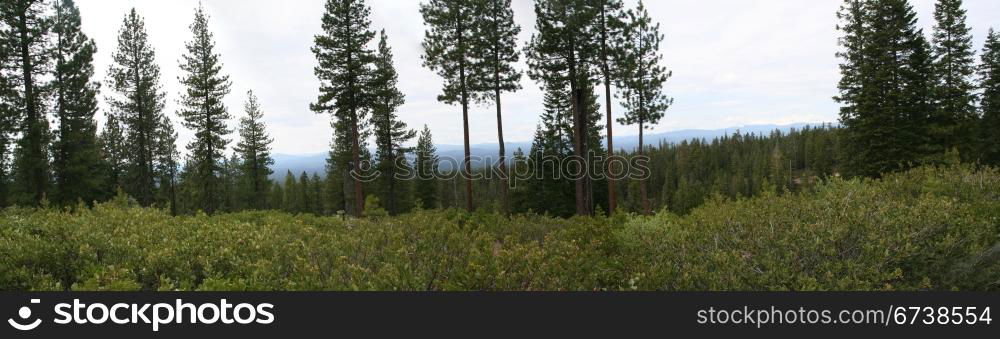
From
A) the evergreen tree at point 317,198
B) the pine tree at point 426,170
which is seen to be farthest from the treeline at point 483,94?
the evergreen tree at point 317,198

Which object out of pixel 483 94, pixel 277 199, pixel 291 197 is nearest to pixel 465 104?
pixel 483 94

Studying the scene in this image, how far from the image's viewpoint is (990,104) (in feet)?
91.2

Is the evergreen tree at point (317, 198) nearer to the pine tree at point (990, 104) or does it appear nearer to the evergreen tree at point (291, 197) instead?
the evergreen tree at point (291, 197)

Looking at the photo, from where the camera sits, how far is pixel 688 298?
13.8 feet

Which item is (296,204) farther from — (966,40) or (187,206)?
(966,40)

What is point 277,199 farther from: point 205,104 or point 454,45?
point 454,45

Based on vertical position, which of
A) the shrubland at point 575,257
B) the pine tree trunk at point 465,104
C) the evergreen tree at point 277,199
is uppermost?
the pine tree trunk at point 465,104

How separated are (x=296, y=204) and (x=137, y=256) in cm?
6912

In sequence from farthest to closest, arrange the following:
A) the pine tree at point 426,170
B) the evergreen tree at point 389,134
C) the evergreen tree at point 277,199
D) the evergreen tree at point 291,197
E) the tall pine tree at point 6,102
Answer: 1. the evergreen tree at point 277,199
2. the evergreen tree at point 291,197
3. the pine tree at point 426,170
4. the evergreen tree at point 389,134
5. the tall pine tree at point 6,102

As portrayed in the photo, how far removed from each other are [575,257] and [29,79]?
23798mm

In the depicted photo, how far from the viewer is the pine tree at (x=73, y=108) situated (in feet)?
68.6

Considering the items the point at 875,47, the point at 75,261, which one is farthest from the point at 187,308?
the point at 875,47

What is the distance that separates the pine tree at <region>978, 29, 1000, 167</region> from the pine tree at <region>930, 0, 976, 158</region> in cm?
238

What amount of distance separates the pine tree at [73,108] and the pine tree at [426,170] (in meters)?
21.8
